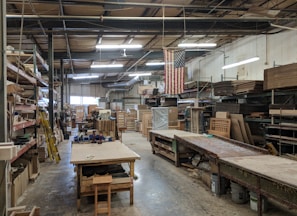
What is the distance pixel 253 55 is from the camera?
8.78m

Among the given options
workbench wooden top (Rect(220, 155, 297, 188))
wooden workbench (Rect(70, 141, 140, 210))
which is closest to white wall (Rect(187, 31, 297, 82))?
workbench wooden top (Rect(220, 155, 297, 188))

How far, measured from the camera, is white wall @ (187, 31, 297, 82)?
7.34m

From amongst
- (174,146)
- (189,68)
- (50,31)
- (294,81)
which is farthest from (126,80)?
(294,81)

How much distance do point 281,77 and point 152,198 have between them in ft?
14.2

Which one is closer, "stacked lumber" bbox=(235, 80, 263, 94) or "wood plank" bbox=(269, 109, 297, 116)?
"wood plank" bbox=(269, 109, 297, 116)

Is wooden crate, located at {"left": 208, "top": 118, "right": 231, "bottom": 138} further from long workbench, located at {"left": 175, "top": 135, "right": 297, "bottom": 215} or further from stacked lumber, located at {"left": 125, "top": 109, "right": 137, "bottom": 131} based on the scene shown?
stacked lumber, located at {"left": 125, "top": 109, "right": 137, "bottom": 131}

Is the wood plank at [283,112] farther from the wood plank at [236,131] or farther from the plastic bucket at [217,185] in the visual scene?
the plastic bucket at [217,185]

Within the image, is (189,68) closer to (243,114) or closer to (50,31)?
(243,114)

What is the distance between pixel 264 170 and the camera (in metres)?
3.24

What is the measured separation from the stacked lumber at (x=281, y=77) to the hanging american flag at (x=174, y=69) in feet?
7.47

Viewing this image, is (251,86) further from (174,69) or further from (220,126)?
(174,69)

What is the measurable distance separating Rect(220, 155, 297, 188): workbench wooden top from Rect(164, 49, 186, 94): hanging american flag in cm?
335

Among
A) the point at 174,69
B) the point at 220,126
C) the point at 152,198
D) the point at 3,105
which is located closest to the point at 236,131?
the point at 220,126

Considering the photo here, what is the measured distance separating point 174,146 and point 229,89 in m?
2.95
